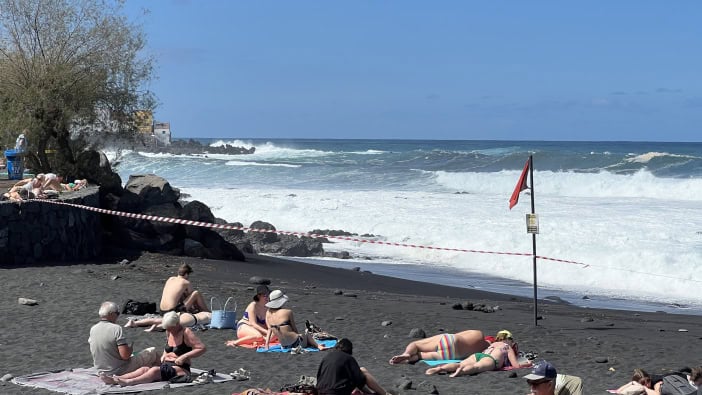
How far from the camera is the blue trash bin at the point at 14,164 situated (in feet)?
72.0

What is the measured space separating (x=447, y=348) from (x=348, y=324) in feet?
9.29

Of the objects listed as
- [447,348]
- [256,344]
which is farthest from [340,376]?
[256,344]

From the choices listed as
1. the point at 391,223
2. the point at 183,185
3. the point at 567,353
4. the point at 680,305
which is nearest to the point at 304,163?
the point at 183,185

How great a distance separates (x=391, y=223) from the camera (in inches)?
1245

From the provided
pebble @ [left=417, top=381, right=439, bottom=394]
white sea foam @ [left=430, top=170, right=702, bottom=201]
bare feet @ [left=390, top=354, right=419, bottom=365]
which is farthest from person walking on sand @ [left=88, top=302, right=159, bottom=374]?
white sea foam @ [left=430, top=170, right=702, bottom=201]

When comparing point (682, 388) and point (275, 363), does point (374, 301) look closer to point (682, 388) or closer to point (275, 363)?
point (275, 363)

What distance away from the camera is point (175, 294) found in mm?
12664

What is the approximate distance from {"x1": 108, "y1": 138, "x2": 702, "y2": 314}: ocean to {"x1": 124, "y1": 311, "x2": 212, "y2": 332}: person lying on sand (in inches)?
248

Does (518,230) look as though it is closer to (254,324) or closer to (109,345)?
(254,324)

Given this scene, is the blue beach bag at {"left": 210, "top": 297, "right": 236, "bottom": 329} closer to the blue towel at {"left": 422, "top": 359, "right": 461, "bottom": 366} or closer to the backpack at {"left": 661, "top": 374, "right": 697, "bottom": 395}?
the blue towel at {"left": 422, "top": 359, "right": 461, "bottom": 366}

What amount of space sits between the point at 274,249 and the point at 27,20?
7924 mm

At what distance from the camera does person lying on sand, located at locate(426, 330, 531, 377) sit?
407 inches

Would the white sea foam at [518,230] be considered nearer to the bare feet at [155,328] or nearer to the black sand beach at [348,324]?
the black sand beach at [348,324]

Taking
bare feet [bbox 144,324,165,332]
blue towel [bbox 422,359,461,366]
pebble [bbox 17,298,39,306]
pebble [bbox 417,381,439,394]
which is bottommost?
blue towel [bbox 422,359,461,366]
